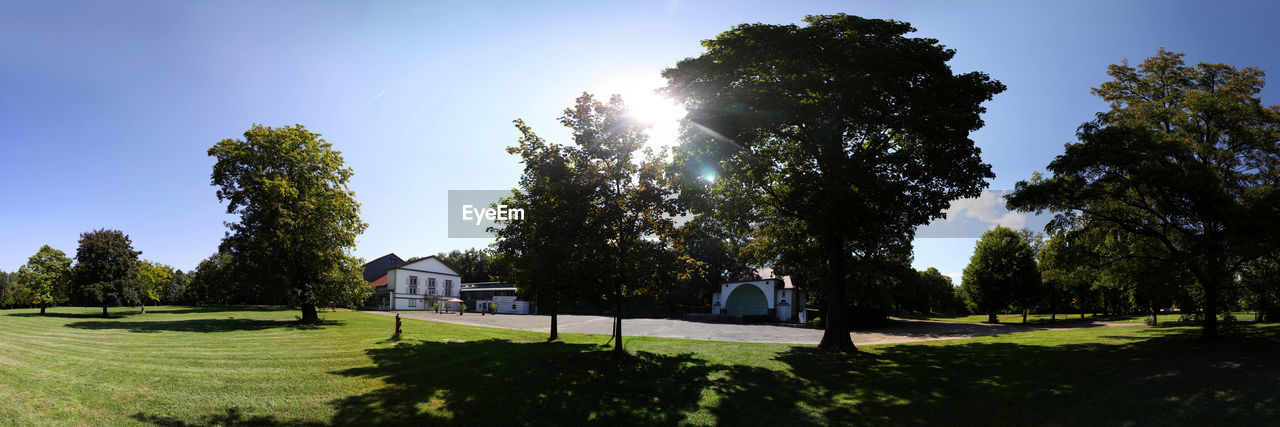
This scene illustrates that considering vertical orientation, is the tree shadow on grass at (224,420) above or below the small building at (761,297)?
above

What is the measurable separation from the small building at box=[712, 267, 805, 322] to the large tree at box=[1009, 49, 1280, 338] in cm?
2415

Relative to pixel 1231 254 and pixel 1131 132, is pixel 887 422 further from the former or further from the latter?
pixel 1131 132

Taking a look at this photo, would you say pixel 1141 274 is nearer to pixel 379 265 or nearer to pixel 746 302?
pixel 746 302

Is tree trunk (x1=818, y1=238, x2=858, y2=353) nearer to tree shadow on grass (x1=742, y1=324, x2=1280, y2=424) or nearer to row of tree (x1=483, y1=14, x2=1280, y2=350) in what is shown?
row of tree (x1=483, y1=14, x2=1280, y2=350)

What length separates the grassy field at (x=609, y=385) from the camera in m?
7.82

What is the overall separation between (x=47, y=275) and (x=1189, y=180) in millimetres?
67650

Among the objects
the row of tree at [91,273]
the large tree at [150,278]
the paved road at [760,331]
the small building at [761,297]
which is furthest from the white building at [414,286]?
the paved road at [760,331]

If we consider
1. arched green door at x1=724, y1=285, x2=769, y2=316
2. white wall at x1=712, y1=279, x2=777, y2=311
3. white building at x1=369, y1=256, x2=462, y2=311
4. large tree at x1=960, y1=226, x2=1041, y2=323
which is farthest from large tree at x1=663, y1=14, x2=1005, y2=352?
white building at x1=369, y1=256, x2=462, y2=311

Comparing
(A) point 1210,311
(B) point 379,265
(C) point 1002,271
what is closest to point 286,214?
(A) point 1210,311

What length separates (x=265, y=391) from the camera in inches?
345

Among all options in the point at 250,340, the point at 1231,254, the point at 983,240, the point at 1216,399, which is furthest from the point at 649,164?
the point at 983,240

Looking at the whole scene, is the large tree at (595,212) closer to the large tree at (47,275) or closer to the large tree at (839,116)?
the large tree at (839,116)

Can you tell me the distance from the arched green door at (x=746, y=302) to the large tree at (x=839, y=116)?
3226 cm

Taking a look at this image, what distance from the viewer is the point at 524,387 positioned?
10031 millimetres
